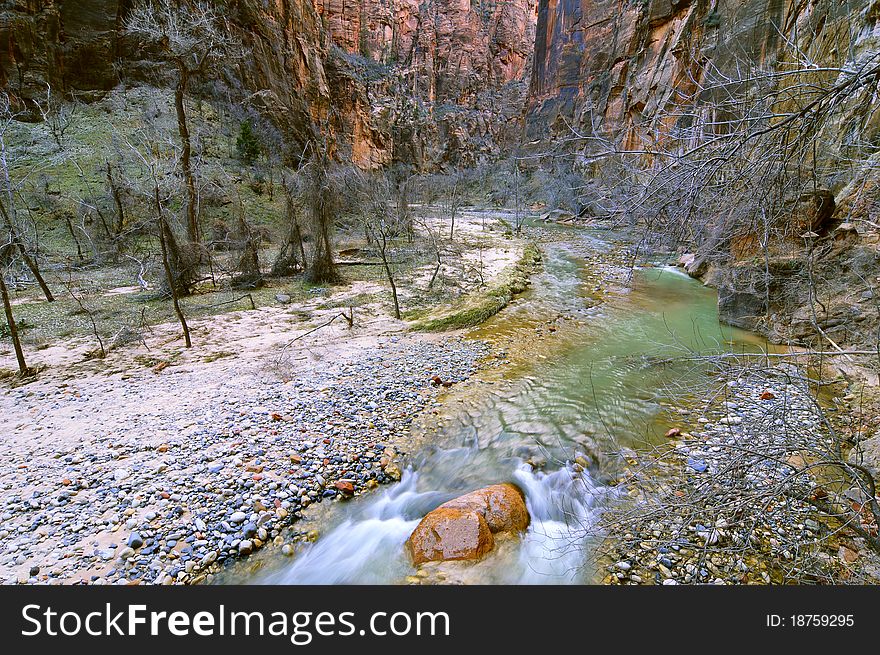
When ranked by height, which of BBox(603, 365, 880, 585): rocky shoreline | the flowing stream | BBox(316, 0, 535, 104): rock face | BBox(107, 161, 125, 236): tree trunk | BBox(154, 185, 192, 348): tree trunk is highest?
BBox(316, 0, 535, 104): rock face

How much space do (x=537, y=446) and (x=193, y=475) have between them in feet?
13.7

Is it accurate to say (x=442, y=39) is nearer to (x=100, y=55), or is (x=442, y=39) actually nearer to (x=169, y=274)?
(x=100, y=55)

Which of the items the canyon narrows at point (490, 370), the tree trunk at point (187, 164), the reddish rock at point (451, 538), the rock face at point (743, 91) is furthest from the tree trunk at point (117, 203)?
the reddish rock at point (451, 538)

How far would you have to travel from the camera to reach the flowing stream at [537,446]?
11.5ft

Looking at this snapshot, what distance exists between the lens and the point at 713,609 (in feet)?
7.16

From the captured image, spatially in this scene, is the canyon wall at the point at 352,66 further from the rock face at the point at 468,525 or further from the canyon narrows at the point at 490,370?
the rock face at the point at 468,525

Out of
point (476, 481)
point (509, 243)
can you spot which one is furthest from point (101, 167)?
point (476, 481)

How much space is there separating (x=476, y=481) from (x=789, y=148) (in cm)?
415

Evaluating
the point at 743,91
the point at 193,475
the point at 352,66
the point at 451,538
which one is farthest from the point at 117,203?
the point at 352,66

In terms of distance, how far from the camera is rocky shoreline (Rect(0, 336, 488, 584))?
3.25 meters

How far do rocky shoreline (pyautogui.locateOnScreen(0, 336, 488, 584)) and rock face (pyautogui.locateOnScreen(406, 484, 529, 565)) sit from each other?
90cm

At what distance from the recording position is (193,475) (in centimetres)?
415

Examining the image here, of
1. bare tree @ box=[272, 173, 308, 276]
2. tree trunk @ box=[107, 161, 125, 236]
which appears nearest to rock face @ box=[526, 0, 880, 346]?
bare tree @ box=[272, 173, 308, 276]

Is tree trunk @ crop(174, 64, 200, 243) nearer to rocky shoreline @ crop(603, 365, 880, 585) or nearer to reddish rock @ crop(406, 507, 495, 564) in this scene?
reddish rock @ crop(406, 507, 495, 564)
